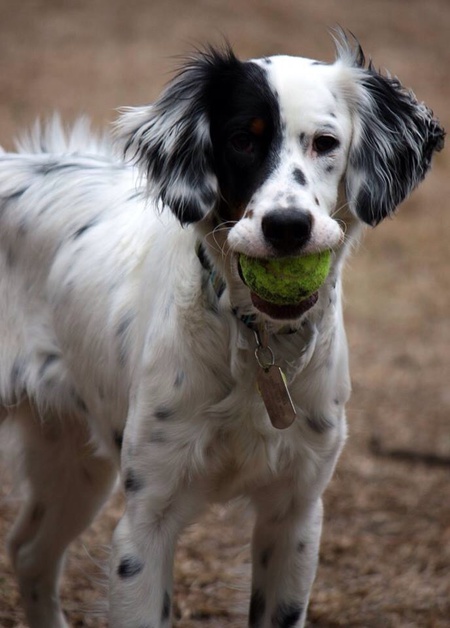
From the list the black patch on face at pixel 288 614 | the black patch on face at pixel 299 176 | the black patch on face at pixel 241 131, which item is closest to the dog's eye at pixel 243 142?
the black patch on face at pixel 241 131

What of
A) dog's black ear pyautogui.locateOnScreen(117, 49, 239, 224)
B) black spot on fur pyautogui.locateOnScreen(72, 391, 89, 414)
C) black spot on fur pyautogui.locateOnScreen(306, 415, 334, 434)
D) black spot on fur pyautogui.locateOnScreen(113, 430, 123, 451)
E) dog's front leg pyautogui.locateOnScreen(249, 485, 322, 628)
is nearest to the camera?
dog's black ear pyautogui.locateOnScreen(117, 49, 239, 224)

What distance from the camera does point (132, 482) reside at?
3.35 metres

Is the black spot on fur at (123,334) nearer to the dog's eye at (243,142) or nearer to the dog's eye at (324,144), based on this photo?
the dog's eye at (243,142)

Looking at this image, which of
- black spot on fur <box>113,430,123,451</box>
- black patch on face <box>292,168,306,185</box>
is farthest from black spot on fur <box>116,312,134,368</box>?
black patch on face <box>292,168,306,185</box>

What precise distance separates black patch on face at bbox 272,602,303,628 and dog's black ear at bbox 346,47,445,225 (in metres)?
1.26

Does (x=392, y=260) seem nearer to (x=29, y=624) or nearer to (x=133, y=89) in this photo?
(x=133, y=89)

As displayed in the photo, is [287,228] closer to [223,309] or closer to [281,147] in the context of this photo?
[281,147]

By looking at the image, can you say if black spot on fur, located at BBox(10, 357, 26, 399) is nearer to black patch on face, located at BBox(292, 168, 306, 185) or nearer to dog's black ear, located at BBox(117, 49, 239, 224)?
dog's black ear, located at BBox(117, 49, 239, 224)

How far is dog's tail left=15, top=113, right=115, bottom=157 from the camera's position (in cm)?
438

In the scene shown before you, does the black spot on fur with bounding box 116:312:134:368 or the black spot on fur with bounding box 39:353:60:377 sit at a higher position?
the black spot on fur with bounding box 116:312:134:368

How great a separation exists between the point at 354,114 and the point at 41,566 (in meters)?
2.13

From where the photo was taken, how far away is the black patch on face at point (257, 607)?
145 inches

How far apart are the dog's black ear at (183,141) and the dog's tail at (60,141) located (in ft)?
3.57

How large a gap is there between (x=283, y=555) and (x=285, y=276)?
1.04 metres
